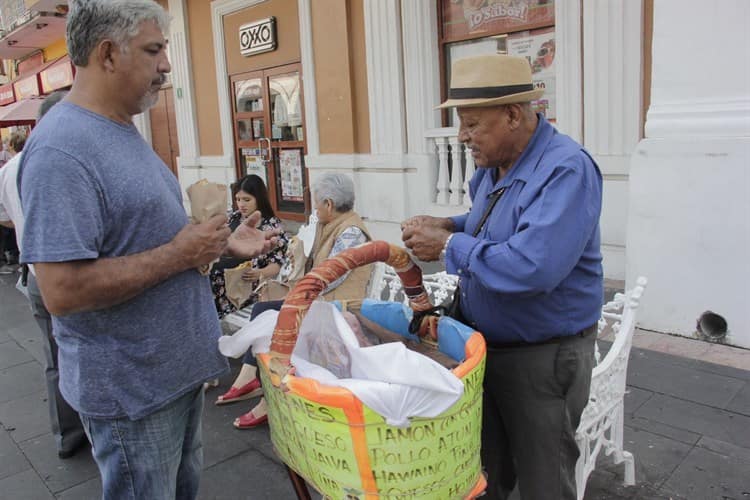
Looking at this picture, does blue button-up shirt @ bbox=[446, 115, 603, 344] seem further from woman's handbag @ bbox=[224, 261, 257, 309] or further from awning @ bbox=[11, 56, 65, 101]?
awning @ bbox=[11, 56, 65, 101]

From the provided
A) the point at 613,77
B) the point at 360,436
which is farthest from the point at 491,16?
the point at 360,436

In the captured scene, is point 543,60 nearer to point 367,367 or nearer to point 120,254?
point 367,367

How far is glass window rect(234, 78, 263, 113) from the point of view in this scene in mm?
10273

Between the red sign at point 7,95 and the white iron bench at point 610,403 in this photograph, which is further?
the red sign at point 7,95

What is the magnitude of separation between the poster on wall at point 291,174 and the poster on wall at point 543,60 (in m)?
4.51

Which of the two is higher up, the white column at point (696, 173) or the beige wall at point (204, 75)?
the beige wall at point (204, 75)

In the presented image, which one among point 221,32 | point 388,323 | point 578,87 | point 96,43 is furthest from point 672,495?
point 221,32

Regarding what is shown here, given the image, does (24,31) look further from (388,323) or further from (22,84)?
(388,323)

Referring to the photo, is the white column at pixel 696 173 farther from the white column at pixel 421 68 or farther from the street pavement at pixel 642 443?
the white column at pixel 421 68

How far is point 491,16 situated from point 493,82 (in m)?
5.45

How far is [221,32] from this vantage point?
34.7 ft

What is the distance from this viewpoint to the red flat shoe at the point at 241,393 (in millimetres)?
3896

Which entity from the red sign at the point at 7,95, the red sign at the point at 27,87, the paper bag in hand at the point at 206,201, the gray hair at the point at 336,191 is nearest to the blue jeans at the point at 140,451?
the paper bag in hand at the point at 206,201

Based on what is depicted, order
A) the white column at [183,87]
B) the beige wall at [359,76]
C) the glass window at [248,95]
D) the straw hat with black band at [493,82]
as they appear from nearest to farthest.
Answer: the straw hat with black band at [493,82] < the beige wall at [359,76] < the glass window at [248,95] < the white column at [183,87]
